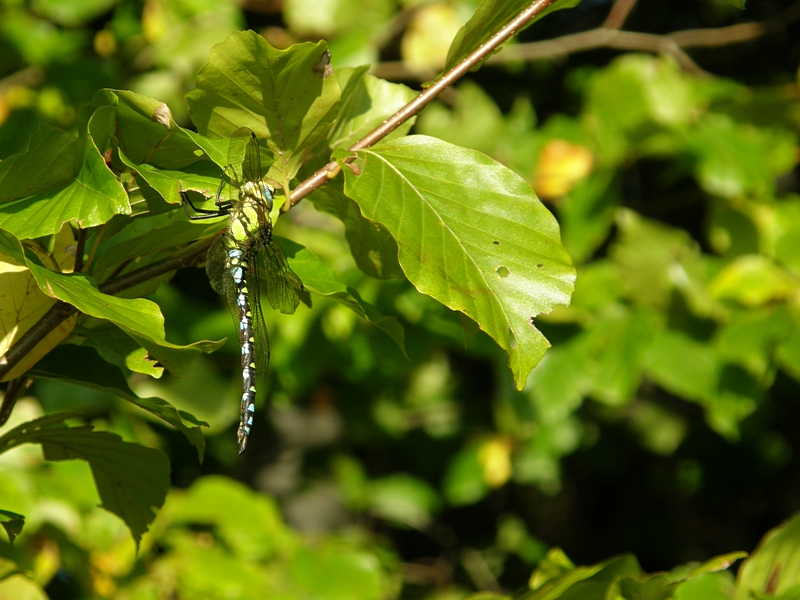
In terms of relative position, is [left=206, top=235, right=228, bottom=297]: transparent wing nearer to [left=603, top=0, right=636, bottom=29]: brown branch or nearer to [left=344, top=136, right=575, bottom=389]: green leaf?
[left=344, top=136, right=575, bottom=389]: green leaf

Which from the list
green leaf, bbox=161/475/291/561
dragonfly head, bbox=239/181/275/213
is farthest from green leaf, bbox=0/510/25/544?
green leaf, bbox=161/475/291/561

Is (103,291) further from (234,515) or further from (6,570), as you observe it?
(234,515)

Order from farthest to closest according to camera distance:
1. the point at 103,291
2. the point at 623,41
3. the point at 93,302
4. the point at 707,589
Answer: the point at 623,41
the point at 707,589
the point at 103,291
the point at 93,302

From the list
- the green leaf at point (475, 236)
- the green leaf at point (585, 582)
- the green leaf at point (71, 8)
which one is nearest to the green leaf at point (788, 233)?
the green leaf at point (585, 582)

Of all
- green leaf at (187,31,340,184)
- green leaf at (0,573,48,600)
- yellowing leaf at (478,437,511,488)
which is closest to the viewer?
green leaf at (187,31,340,184)

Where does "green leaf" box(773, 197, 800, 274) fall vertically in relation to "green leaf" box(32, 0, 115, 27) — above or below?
below

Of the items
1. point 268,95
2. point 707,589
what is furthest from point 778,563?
point 268,95

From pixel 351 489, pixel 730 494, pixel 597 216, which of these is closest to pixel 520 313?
pixel 597 216
